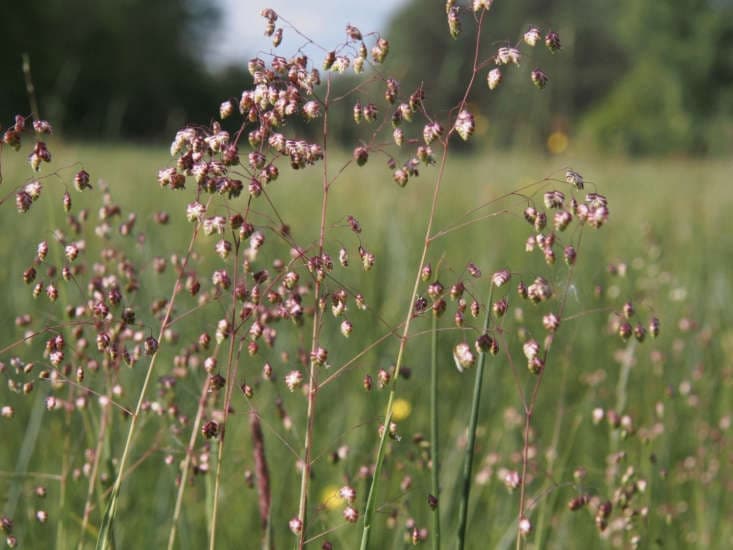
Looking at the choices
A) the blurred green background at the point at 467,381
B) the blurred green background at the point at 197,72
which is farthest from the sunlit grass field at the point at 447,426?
the blurred green background at the point at 197,72

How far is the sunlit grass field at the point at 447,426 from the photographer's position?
1528 millimetres

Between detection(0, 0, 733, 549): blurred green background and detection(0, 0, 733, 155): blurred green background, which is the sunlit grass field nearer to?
detection(0, 0, 733, 549): blurred green background

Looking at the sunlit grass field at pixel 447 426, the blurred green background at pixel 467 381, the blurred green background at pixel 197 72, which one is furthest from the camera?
the blurred green background at pixel 197 72

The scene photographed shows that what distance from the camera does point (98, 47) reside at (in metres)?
34.1

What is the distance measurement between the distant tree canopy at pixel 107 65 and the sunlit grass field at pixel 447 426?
20.0 m

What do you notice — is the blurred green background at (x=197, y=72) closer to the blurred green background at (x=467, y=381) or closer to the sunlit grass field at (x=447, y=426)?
the blurred green background at (x=467, y=381)

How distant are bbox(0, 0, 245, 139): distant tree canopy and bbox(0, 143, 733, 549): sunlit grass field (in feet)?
65.6

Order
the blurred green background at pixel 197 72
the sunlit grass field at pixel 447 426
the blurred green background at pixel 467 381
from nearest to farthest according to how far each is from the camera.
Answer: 1. the sunlit grass field at pixel 447 426
2. the blurred green background at pixel 467 381
3. the blurred green background at pixel 197 72

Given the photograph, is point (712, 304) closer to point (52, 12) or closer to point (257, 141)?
point (257, 141)

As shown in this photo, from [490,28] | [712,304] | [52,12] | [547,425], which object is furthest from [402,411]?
[490,28]

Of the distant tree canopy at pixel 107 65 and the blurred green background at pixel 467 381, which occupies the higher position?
the distant tree canopy at pixel 107 65

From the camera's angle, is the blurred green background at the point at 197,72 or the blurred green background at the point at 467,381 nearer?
the blurred green background at the point at 467,381

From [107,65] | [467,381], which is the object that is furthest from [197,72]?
[467,381]

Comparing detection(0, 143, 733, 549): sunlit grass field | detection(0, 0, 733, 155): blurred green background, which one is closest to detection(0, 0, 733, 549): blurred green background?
detection(0, 143, 733, 549): sunlit grass field
